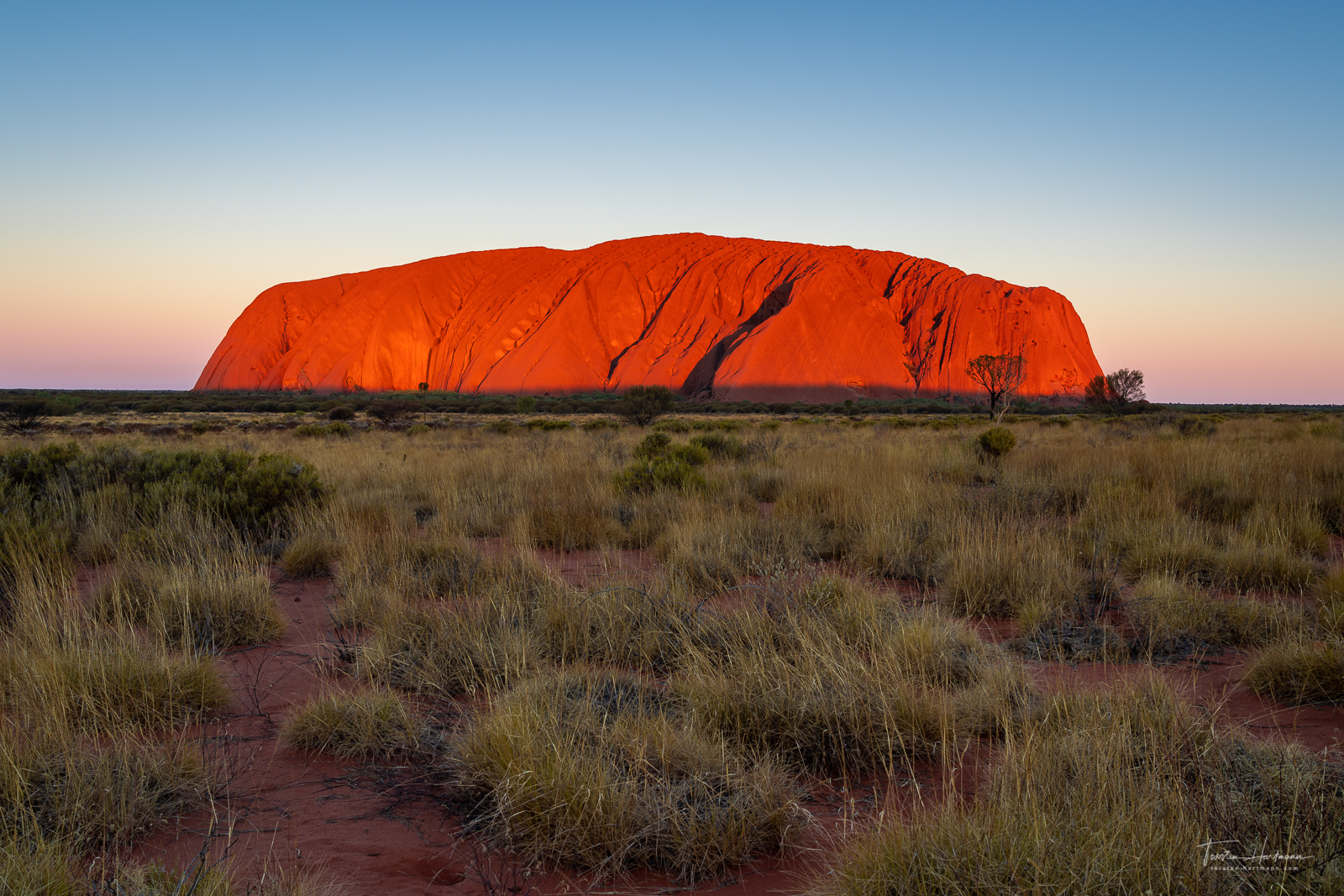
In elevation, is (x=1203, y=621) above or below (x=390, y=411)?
below

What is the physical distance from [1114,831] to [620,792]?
4.38ft

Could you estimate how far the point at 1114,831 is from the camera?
5.41 feet

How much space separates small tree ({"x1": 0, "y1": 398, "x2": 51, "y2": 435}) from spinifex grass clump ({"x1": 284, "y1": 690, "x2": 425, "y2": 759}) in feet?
75.8

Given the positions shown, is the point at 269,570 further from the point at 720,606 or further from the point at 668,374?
the point at 668,374

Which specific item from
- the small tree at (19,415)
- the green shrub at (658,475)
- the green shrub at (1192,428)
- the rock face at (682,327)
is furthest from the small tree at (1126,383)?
the small tree at (19,415)

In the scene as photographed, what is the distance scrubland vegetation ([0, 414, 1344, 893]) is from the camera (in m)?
1.83

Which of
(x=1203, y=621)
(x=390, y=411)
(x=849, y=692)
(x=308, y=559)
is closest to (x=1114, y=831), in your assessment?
(x=849, y=692)

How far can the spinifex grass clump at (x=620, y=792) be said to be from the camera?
6.72ft

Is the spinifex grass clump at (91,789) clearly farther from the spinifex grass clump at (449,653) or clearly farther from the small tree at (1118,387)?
the small tree at (1118,387)

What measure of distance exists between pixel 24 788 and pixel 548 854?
155 centimetres

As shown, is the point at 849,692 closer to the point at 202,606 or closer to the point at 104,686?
the point at 104,686

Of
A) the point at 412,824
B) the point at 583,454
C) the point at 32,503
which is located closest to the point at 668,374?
the point at 583,454

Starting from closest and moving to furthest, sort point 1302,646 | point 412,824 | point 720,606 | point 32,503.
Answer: point 412,824
point 1302,646
point 720,606
point 32,503

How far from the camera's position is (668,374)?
239 feet
